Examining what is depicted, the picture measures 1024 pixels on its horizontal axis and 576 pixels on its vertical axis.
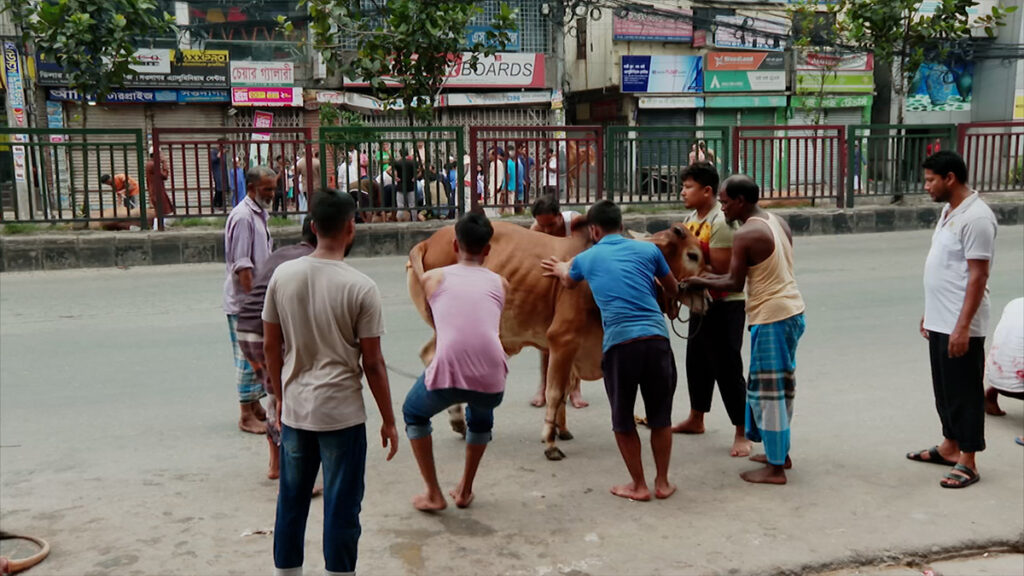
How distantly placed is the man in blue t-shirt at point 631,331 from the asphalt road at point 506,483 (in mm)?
340

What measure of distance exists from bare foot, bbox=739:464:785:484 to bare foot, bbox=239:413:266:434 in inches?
111

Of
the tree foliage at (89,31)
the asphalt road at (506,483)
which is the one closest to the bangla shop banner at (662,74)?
the tree foliage at (89,31)

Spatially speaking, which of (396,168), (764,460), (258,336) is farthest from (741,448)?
(396,168)

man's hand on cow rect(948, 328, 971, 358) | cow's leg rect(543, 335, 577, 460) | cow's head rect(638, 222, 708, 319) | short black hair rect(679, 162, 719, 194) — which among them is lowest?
cow's leg rect(543, 335, 577, 460)

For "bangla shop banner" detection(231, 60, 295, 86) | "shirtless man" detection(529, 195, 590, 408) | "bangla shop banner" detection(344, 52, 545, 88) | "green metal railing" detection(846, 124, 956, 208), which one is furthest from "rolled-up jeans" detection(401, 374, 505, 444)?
"bangla shop banner" detection(344, 52, 545, 88)

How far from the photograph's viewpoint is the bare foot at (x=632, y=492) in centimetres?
462

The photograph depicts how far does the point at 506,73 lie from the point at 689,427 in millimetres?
20808

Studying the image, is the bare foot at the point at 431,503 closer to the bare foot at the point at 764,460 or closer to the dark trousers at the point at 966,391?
the bare foot at the point at 764,460

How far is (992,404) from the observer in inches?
241

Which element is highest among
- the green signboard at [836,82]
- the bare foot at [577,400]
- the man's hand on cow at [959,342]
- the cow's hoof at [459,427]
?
the green signboard at [836,82]

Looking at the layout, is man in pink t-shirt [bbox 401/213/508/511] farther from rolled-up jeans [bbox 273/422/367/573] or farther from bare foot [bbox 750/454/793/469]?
bare foot [bbox 750/454/793/469]

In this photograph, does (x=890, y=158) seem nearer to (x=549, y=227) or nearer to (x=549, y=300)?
(x=549, y=227)

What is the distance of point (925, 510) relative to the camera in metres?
4.50

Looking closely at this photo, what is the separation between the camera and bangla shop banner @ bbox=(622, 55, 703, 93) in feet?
85.4
